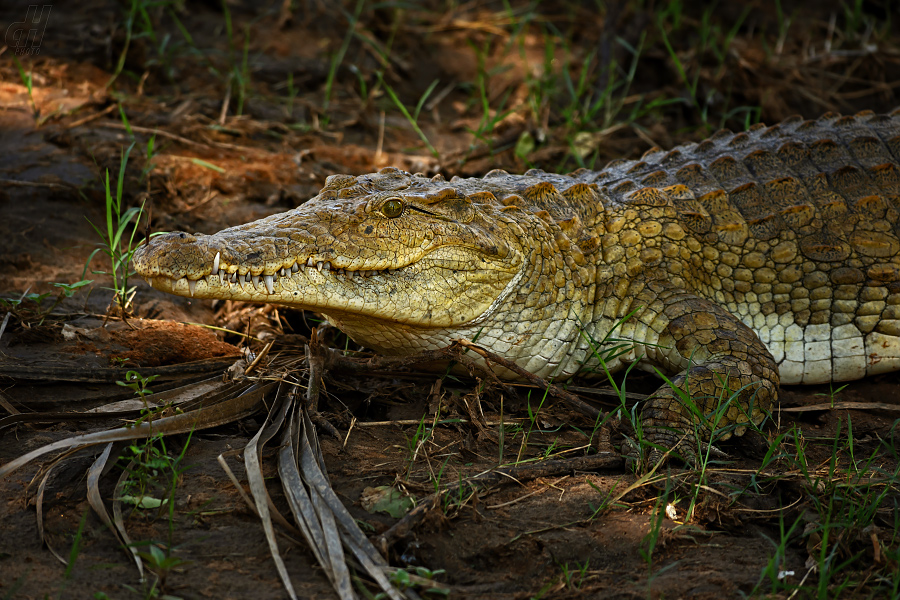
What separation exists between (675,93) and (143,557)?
5619 mm

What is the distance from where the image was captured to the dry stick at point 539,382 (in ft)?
10.2

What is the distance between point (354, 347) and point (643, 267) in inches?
60.6

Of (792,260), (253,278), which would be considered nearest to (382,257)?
(253,278)

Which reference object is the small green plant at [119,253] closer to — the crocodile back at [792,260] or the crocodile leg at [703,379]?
the crocodile back at [792,260]

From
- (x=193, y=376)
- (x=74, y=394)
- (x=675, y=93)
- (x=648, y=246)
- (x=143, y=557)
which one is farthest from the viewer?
(x=675, y=93)

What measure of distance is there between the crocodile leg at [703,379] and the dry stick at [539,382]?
0.78 feet

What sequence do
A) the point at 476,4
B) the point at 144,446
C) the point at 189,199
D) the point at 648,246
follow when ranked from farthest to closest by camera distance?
the point at 476,4 → the point at 189,199 → the point at 648,246 → the point at 144,446

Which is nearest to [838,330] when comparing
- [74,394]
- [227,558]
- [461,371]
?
[461,371]

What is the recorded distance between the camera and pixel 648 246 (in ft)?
11.6

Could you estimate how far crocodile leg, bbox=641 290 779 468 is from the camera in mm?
2926

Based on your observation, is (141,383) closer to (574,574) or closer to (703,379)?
(574,574)

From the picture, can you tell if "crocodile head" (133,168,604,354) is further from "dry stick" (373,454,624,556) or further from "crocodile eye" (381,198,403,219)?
"dry stick" (373,454,624,556)

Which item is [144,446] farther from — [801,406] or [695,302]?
[801,406]

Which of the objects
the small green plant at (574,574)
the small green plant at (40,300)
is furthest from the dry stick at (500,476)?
the small green plant at (40,300)
